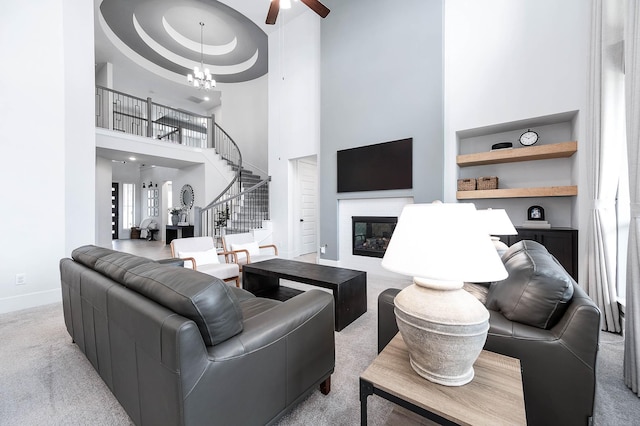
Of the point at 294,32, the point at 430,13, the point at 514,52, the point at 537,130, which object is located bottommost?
the point at 537,130

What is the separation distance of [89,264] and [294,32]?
6.17 metres

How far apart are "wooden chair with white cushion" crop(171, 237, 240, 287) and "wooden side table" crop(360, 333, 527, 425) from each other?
8.68ft

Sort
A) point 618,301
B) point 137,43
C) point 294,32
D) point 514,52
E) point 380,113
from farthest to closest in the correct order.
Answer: point 137,43 → point 294,32 → point 380,113 → point 514,52 → point 618,301

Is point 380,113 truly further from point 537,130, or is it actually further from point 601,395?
point 601,395

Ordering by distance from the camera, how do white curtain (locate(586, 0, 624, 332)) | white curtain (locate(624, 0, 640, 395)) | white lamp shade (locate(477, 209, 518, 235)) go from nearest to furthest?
white curtain (locate(624, 0, 640, 395)) < white lamp shade (locate(477, 209, 518, 235)) < white curtain (locate(586, 0, 624, 332))

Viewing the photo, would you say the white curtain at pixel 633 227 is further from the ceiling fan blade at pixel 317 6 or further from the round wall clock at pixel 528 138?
the ceiling fan blade at pixel 317 6

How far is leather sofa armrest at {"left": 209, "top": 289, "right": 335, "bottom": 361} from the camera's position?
1126 mm

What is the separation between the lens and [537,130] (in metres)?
3.68

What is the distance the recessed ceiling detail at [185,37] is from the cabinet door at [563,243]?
23.7 ft

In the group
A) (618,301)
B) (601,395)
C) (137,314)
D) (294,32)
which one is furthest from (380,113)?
(137,314)

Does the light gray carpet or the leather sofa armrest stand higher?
the leather sofa armrest

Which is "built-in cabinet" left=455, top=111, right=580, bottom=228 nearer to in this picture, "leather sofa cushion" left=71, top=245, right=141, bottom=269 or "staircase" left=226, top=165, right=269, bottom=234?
"leather sofa cushion" left=71, top=245, right=141, bottom=269

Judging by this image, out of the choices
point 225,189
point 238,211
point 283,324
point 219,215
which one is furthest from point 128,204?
point 283,324

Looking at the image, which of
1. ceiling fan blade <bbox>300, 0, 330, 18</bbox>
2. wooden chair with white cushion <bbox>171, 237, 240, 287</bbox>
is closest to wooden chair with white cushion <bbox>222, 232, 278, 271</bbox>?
wooden chair with white cushion <bbox>171, 237, 240, 287</bbox>
